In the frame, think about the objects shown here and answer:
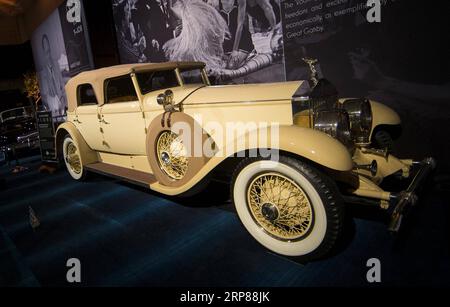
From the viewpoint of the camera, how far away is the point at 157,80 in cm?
336

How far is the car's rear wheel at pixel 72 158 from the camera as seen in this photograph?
4355 millimetres

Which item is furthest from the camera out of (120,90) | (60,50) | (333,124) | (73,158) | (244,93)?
(60,50)

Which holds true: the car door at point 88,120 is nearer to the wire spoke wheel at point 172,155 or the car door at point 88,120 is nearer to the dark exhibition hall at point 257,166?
the dark exhibition hall at point 257,166

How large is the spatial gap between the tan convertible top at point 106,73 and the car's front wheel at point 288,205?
1.75 meters

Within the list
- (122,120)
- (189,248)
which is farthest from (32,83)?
(189,248)

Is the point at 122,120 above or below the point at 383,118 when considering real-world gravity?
above

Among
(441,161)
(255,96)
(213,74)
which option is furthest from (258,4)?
(441,161)

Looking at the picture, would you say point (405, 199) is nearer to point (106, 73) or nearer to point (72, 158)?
point (106, 73)

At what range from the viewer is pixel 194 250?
90.9 inches

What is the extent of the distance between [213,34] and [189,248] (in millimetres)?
3586

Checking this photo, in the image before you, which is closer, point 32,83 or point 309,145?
point 309,145

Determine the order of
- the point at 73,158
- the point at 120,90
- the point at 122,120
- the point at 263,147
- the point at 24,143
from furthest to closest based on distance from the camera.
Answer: the point at 24,143 → the point at 73,158 → the point at 120,90 → the point at 122,120 → the point at 263,147

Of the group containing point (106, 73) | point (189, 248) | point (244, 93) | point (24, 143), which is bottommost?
point (189, 248)

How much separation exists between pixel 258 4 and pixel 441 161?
2.97 meters
